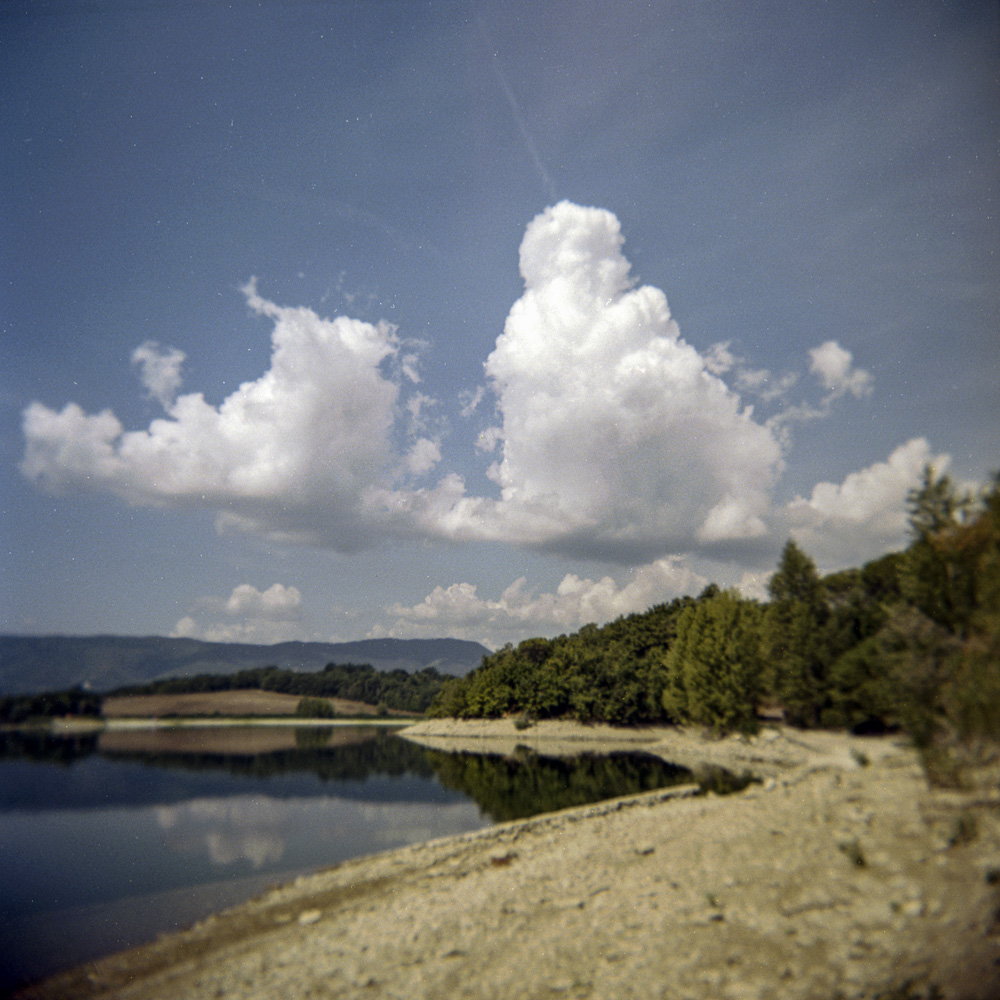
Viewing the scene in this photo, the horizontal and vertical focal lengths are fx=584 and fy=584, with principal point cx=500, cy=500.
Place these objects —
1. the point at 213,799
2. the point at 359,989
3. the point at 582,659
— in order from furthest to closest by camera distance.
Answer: the point at 582,659 → the point at 213,799 → the point at 359,989

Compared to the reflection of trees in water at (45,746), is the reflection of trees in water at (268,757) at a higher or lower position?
lower

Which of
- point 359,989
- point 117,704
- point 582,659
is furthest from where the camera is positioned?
point 117,704

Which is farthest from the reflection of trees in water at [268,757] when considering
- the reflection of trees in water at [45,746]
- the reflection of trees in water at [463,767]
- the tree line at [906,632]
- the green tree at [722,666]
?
the tree line at [906,632]

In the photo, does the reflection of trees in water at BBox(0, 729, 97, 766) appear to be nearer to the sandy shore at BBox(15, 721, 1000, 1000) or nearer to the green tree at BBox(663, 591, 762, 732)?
the sandy shore at BBox(15, 721, 1000, 1000)

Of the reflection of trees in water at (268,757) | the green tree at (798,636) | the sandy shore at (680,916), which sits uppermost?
the green tree at (798,636)

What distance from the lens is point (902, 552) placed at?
20625 millimetres

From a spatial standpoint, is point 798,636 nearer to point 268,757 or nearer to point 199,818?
point 199,818

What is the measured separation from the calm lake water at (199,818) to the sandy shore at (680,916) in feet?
15.4

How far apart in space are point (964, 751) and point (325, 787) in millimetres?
68189

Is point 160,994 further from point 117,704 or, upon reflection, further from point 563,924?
point 117,704

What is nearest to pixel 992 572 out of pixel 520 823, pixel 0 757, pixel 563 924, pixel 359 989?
pixel 563 924

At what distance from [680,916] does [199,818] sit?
160ft

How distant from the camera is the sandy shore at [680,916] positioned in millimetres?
12133

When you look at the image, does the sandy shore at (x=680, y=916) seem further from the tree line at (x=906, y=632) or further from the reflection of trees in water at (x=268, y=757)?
the reflection of trees in water at (x=268, y=757)
